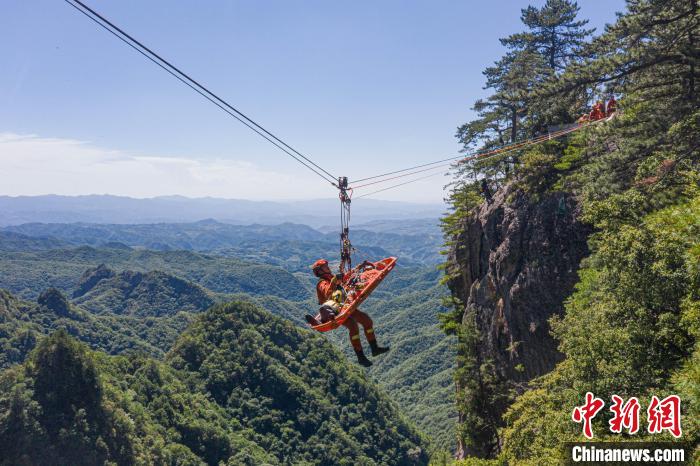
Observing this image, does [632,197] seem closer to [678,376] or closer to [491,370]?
[678,376]

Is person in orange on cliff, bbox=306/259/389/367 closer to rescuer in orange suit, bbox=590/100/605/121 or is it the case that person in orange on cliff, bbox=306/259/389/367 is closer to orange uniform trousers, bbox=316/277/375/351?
orange uniform trousers, bbox=316/277/375/351

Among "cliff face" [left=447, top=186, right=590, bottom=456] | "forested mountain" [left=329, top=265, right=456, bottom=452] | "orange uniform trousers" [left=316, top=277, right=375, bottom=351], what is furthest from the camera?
"forested mountain" [left=329, top=265, right=456, bottom=452]

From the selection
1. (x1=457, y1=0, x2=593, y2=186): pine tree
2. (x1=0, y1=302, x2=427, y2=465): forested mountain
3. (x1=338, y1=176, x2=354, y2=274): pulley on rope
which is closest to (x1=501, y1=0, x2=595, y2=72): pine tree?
(x1=457, y1=0, x2=593, y2=186): pine tree

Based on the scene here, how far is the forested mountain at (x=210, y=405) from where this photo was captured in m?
48.7

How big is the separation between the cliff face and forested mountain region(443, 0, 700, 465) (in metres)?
0.08

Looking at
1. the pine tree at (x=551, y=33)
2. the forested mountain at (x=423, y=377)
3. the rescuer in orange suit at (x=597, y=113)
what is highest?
the pine tree at (x=551, y=33)

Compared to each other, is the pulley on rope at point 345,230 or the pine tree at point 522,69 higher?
the pine tree at point 522,69

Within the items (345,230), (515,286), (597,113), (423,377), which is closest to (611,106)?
(597,113)

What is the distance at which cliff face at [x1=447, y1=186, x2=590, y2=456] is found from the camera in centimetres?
2155

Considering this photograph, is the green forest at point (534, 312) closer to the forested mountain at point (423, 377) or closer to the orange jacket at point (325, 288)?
the orange jacket at point (325, 288)

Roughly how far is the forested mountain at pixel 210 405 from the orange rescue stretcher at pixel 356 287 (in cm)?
5086

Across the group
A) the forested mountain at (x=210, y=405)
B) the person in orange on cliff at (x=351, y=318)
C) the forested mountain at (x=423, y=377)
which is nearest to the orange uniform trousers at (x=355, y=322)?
the person in orange on cliff at (x=351, y=318)

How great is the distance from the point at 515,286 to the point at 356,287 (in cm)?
1357

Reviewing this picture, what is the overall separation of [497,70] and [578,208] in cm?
2199
